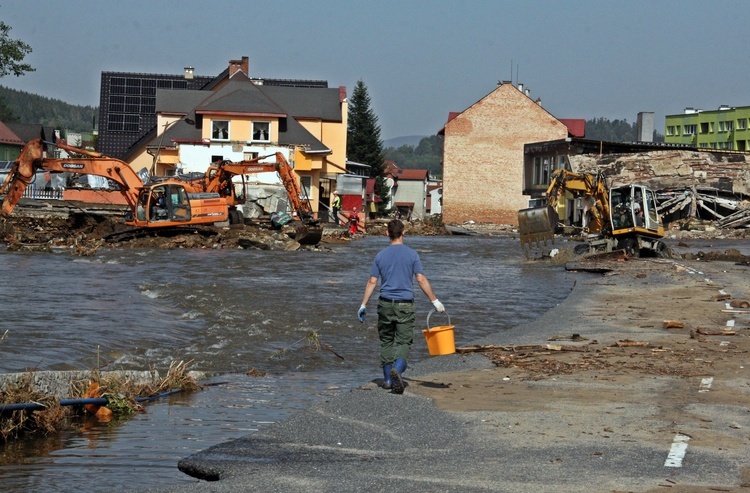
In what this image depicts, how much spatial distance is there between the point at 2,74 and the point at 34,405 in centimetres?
6072

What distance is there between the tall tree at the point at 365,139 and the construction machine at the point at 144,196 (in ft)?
180

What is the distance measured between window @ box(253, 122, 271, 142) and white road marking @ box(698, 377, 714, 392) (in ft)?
168

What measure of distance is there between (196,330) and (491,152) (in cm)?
6259

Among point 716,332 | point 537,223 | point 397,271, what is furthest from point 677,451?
point 537,223

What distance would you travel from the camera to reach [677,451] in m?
8.52

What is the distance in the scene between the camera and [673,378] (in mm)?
12328

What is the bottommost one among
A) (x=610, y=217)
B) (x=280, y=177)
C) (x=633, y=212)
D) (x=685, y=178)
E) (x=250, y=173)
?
(x=610, y=217)

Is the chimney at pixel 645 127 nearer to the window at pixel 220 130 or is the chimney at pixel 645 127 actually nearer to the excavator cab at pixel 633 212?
the window at pixel 220 130

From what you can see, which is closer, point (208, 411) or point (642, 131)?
point (208, 411)

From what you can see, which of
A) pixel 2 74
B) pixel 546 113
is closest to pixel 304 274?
pixel 2 74

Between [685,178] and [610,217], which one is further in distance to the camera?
[685,178]

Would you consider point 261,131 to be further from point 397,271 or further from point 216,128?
point 397,271

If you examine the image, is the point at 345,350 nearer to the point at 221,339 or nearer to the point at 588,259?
the point at 221,339

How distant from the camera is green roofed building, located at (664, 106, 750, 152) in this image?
125 meters
